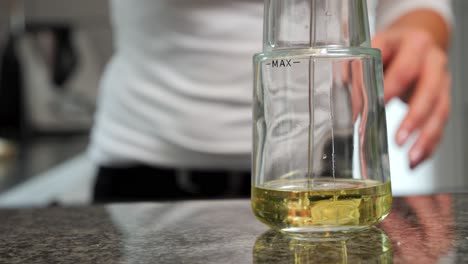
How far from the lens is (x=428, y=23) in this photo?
701mm

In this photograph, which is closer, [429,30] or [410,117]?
[410,117]

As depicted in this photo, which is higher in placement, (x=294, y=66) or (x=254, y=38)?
(x=254, y=38)

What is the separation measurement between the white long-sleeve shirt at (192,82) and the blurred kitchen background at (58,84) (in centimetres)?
64

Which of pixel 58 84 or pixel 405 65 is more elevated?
pixel 58 84

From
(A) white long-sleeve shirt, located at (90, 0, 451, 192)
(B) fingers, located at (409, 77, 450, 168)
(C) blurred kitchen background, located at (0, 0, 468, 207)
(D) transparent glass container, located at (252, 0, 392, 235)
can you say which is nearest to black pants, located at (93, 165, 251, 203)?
(A) white long-sleeve shirt, located at (90, 0, 451, 192)

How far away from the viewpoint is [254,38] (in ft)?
2.31

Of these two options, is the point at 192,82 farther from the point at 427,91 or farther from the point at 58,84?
the point at 58,84

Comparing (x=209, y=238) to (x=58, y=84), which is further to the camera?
(x=58, y=84)

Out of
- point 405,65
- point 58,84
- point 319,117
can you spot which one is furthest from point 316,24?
point 58,84

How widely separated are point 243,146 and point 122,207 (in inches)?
9.4

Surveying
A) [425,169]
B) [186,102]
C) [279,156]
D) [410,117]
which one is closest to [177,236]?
[279,156]

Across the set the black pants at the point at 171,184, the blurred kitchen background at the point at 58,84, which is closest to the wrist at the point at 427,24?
the black pants at the point at 171,184

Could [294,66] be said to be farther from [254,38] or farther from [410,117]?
[254,38]

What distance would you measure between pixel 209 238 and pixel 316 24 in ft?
0.42
